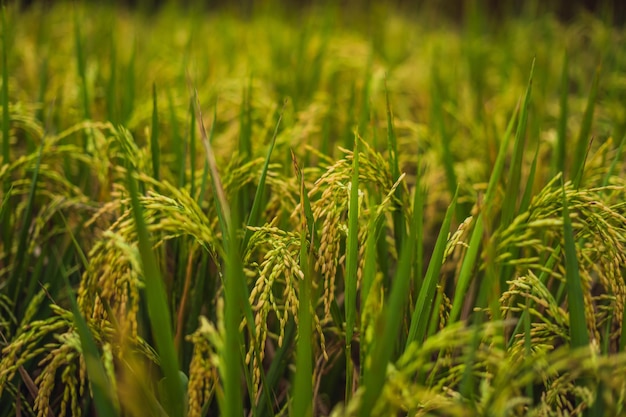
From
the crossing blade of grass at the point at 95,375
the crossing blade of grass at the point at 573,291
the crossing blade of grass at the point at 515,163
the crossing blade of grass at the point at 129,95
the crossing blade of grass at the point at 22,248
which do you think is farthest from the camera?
the crossing blade of grass at the point at 129,95

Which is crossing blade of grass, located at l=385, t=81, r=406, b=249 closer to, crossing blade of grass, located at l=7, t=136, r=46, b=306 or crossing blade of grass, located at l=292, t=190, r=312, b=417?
crossing blade of grass, located at l=292, t=190, r=312, b=417

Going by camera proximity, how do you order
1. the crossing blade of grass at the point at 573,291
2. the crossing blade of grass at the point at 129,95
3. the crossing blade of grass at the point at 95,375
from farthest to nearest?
1. the crossing blade of grass at the point at 129,95
2. the crossing blade of grass at the point at 573,291
3. the crossing blade of grass at the point at 95,375

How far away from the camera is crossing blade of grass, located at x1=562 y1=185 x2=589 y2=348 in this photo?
0.74 metres

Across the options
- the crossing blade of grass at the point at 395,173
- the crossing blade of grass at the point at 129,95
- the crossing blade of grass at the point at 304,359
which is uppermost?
the crossing blade of grass at the point at 129,95

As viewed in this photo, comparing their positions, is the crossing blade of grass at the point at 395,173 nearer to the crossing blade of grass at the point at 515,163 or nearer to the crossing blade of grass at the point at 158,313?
the crossing blade of grass at the point at 515,163

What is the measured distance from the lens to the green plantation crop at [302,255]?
2.23 ft

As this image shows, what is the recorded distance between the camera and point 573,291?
29.2 inches

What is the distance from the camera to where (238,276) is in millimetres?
644

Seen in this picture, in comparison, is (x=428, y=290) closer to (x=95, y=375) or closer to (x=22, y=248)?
(x=95, y=375)

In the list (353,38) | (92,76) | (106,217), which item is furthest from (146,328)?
(353,38)

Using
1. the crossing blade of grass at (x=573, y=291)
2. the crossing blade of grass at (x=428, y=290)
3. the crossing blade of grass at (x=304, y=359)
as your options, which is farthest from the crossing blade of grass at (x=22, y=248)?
the crossing blade of grass at (x=573, y=291)

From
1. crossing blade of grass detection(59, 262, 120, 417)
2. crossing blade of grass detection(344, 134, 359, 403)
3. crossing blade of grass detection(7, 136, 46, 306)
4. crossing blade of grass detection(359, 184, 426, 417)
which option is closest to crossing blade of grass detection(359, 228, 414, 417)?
crossing blade of grass detection(359, 184, 426, 417)

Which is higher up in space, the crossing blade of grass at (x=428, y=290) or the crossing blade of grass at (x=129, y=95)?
the crossing blade of grass at (x=129, y=95)

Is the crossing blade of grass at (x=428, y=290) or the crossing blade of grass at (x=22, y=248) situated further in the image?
the crossing blade of grass at (x=22, y=248)
